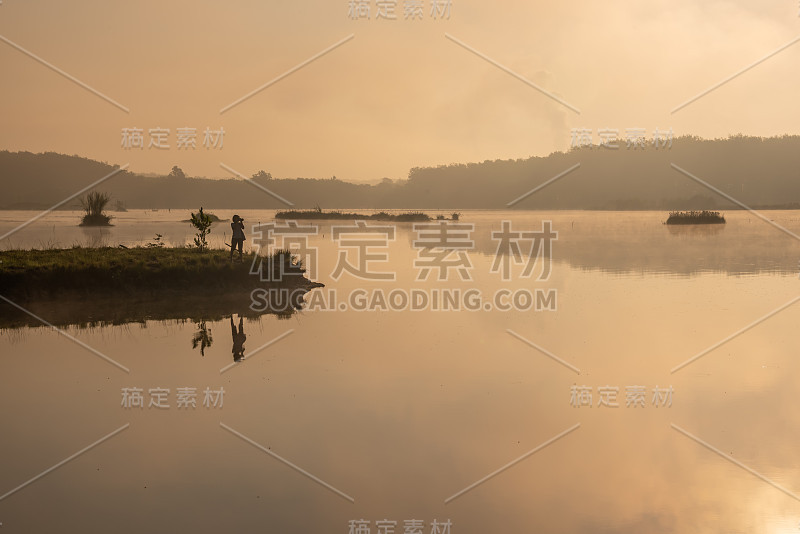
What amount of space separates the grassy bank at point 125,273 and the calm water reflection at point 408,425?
200 inches

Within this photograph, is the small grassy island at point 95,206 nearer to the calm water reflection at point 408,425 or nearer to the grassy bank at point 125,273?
the grassy bank at point 125,273

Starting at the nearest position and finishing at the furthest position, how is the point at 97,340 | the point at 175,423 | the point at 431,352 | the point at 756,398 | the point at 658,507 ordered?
the point at 658,507 < the point at 175,423 < the point at 756,398 < the point at 431,352 < the point at 97,340

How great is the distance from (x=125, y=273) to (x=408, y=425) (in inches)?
695

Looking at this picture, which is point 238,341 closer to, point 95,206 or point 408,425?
point 408,425

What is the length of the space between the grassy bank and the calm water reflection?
5091 mm

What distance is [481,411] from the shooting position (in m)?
13.0

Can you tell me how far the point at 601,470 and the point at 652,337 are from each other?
10.1m

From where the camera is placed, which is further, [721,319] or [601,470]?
[721,319]

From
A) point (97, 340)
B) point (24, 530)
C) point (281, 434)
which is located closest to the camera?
point (24, 530)

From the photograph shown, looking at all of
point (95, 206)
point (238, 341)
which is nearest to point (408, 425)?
point (238, 341)

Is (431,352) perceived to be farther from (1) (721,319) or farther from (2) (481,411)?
(1) (721,319)

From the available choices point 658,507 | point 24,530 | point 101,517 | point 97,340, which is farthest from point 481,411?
point 97,340

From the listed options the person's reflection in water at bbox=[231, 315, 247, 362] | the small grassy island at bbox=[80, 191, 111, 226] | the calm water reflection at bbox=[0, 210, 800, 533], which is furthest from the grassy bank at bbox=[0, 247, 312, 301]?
the small grassy island at bbox=[80, 191, 111, 226]

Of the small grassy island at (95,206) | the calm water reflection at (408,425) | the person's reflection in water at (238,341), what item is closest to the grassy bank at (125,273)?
the calm water reflection at (408,425)
